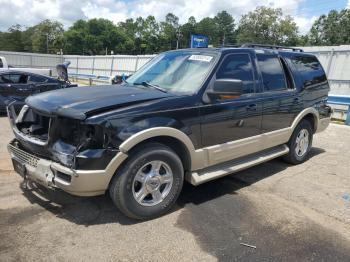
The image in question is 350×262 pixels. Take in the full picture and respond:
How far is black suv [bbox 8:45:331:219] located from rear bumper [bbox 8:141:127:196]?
0.03 feet

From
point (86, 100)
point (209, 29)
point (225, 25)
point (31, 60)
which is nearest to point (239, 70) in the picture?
point (86, 100)

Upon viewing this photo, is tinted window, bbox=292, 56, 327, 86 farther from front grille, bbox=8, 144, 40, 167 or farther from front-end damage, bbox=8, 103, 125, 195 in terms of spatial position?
front grille, bbox=8, 144, 40, 167

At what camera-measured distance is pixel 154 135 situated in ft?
11.7

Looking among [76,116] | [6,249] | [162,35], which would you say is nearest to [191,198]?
[76,116]

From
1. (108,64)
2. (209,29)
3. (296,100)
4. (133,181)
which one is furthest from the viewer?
(209,29)

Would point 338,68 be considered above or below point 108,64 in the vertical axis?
above

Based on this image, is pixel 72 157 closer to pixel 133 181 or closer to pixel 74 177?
pixel 74 177

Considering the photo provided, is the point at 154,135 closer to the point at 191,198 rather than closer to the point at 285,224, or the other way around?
the point at 191,198

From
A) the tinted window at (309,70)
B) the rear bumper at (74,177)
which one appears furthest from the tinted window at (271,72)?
the rear bumper at (74,177)

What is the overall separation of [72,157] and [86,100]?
0.69 metres

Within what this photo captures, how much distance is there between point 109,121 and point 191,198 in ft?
5.68

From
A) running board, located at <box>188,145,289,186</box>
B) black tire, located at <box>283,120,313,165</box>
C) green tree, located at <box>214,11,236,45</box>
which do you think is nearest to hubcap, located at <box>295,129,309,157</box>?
black tire, located at <box>283,120,313,165</box>

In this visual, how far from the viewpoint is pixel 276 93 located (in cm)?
525

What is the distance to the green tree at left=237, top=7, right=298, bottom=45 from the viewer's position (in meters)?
64.9
